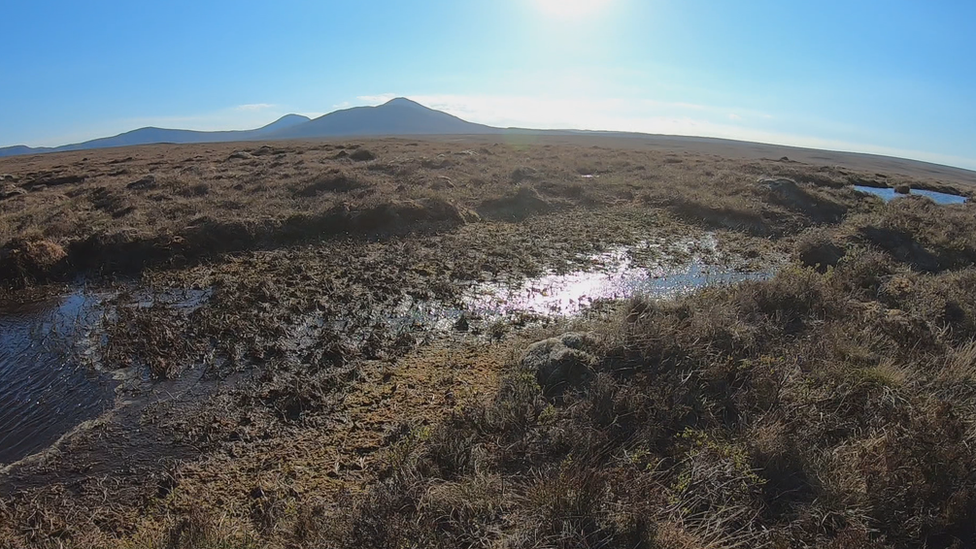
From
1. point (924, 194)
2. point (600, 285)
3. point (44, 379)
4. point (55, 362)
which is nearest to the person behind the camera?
point (44, 379)

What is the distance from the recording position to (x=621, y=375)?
6934mm

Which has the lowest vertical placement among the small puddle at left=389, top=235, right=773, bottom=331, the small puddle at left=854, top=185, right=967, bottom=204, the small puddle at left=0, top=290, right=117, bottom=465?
the small puddle at left=0, top=290, right=117, bottom=465

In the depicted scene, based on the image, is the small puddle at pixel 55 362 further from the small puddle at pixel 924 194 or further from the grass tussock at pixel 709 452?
the small puddle at pixel 924 194

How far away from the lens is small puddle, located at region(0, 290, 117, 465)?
21.2ft

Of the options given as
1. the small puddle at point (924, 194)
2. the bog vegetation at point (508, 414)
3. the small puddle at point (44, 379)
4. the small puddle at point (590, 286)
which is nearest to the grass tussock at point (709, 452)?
the bog vegetation at point (508, 414)

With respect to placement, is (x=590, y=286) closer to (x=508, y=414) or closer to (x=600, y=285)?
(x=600, y=285)

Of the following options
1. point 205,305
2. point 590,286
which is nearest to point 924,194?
point 590,286

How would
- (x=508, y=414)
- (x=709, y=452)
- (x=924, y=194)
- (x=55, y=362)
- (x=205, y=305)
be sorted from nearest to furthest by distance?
(x=709, y=452) < (x=508, y=414) < (x=55, y=362) < (x=205, y=305) < (x=924, y=194)

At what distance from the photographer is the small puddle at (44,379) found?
21.2 ft

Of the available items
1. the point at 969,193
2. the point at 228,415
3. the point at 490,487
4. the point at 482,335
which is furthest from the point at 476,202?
the point at 969,193

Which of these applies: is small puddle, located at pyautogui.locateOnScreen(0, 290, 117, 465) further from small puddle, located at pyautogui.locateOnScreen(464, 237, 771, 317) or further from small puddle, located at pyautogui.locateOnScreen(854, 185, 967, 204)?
small puddle, located at pyautogui.locateOnScreen(854, 185, 967, 204)

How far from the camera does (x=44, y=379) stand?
766 centimetres

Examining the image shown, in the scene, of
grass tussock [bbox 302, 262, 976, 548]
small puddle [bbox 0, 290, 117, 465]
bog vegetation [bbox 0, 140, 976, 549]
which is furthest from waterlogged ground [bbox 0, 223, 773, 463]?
grass tussock [bbox 302, 262, 976, 548]

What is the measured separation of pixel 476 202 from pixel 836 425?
57.8 feet
